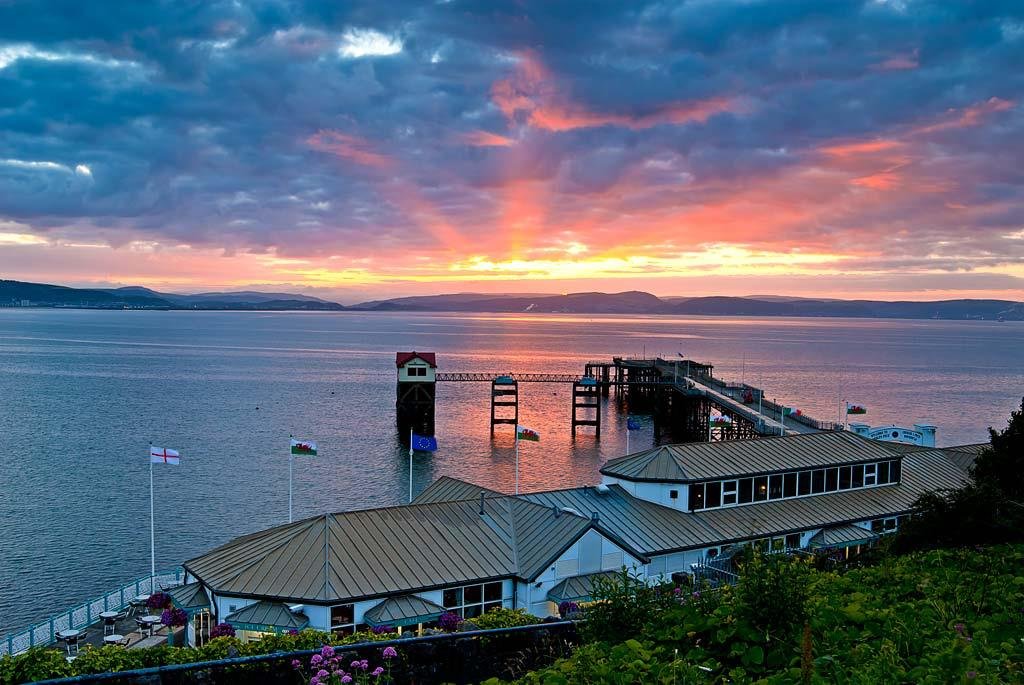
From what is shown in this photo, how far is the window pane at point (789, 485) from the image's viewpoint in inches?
1485

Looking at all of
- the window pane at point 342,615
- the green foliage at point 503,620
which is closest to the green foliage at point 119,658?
the green foliage at point 503,620

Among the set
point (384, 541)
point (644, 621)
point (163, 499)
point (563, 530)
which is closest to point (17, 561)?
point (163, 499)

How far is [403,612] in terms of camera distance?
26.1m

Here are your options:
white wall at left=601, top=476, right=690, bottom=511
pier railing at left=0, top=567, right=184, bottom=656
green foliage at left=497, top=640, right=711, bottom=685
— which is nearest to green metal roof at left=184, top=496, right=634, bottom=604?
white wall at left=601, top=476, right=690, bottom=511

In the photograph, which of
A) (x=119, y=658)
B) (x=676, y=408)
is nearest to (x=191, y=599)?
(x=119, y=658)

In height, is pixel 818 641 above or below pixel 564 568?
above

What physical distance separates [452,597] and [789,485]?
62.1 feet

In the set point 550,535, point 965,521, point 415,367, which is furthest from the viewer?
point 415,367

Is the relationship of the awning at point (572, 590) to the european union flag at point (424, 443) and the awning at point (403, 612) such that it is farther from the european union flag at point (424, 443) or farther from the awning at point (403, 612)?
the european union flag at point (424, 443)

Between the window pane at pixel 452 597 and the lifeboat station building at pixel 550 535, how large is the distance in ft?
0.19

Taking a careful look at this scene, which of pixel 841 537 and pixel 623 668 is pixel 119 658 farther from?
pixel 841 537

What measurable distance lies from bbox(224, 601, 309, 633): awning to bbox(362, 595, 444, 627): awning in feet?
7.36

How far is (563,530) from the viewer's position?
29688 millimetres

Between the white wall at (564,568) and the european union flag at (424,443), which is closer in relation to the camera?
the white wall at (564,568)
